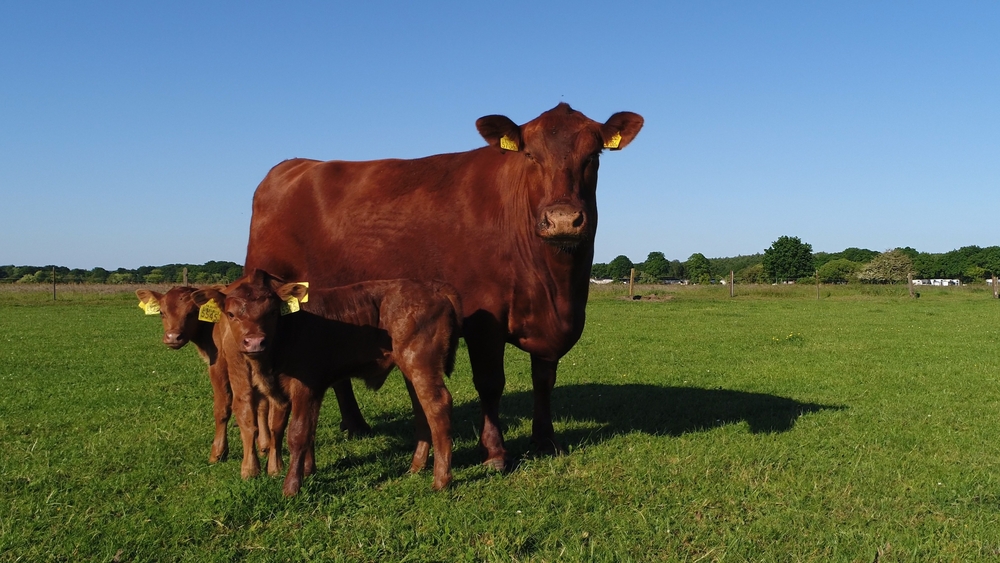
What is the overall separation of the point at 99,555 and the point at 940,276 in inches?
5892

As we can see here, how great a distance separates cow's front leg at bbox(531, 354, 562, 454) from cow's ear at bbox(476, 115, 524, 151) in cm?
187

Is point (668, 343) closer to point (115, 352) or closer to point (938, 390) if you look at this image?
point (938, 390)

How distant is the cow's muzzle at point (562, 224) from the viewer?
558 cm

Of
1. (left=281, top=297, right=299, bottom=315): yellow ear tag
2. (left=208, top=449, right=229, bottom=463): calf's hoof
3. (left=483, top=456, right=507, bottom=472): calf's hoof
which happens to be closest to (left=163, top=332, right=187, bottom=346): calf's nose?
(left=208, top=449, right=229, bottom=463): calf's hoof

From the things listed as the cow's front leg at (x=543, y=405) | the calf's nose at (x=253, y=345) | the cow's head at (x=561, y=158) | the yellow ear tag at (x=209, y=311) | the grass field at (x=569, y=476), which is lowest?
the grass field at (x=569, y=476)

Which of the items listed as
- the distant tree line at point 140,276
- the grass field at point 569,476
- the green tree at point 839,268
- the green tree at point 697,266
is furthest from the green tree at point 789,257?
the grass field at point 569,476

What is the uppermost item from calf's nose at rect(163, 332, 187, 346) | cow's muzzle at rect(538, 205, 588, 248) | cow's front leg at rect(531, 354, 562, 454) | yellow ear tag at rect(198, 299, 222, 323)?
cow's muzzle at rect(538, 205, 588, 248)

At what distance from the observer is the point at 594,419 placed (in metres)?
8.48

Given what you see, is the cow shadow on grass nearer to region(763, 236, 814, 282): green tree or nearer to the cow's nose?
the cow's nose

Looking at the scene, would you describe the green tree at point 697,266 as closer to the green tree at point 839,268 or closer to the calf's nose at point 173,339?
the green tree at point 839,268

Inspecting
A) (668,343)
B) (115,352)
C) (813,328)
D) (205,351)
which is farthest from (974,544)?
(813,328)

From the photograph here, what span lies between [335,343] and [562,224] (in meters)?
1.90

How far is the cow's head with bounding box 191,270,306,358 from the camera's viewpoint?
5.23m

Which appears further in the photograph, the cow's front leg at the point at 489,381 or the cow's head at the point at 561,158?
the cow's front leg at the point at 489,381
